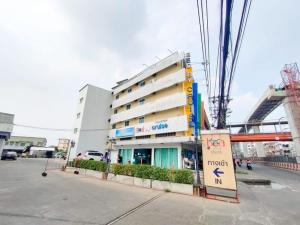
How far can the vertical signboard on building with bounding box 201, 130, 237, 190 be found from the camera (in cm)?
787

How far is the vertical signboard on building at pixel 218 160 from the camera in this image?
7.87m

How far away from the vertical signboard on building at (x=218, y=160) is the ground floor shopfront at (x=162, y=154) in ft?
28.8

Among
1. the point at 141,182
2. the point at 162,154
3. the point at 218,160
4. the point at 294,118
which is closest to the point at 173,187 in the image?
the point at 141,182

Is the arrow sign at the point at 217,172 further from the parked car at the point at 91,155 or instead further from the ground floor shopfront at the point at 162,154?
the parked car at the point at 91,155

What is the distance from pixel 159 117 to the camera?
22078 mm

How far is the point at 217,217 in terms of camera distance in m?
5.57

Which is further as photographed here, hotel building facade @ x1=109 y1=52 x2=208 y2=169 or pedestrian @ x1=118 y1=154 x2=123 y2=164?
pedestrian @ x1=118 y1=154 x2=123 y2=164

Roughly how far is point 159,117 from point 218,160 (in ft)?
46.2

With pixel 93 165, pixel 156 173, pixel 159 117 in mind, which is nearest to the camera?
pixel 156 173

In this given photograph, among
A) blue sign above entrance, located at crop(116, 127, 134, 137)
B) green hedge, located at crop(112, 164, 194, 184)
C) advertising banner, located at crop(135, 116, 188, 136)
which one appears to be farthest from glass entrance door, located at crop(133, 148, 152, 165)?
green hedge, located at crop(112, 164, 194, 184)

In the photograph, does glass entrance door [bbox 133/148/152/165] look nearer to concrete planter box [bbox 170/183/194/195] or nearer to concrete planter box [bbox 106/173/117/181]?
concrete planter box [bbox 106/173/117/181]

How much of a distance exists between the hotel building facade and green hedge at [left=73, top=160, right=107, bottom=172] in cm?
748

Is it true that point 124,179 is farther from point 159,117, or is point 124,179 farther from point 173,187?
point 159,117

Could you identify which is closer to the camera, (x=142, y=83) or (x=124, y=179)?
(x=124, y=179)
